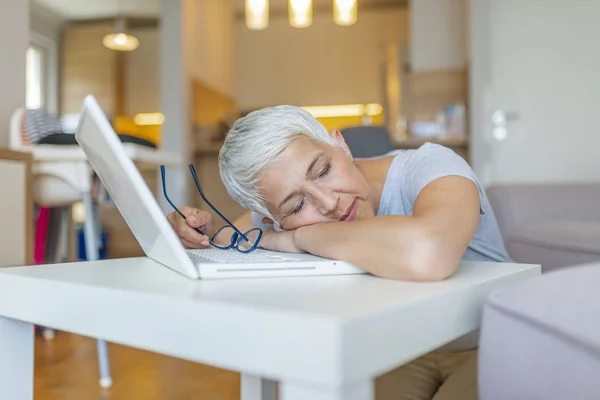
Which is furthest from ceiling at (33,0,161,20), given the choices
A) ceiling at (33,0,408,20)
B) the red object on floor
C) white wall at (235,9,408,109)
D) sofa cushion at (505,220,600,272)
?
sofa cushion at (505,220,600,272)

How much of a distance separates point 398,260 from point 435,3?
4423 millimetres

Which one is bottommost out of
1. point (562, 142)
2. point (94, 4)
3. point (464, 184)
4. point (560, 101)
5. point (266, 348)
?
point (266, 348)

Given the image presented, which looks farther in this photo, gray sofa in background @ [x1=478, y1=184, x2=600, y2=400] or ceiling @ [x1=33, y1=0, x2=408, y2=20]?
ceiling @ [x1=33, y1=0, x2=408, y2=20]

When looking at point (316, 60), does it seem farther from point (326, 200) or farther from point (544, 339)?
point (544, 339)

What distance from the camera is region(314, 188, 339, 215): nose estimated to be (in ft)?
3.11

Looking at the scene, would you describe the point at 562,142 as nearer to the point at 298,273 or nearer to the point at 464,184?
the point at 464,184

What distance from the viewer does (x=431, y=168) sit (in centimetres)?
95

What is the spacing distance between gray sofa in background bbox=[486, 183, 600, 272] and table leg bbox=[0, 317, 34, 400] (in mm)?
1635

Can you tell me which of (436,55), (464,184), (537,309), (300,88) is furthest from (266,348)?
(300,88)

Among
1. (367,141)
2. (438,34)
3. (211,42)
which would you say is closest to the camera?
(367,141)

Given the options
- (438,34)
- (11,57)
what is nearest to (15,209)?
(11,57)

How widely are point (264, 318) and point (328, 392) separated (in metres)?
0.07

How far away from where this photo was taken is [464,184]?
0.87m

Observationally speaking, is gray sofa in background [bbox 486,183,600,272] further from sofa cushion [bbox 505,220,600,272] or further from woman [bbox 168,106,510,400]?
woman [bbox 168,106,510,400]
